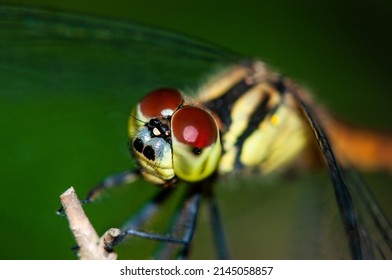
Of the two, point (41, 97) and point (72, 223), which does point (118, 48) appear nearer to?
point (41, 97)

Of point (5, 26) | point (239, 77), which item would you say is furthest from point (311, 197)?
point (5, 26)

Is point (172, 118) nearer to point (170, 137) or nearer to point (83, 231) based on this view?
point (170, 137)

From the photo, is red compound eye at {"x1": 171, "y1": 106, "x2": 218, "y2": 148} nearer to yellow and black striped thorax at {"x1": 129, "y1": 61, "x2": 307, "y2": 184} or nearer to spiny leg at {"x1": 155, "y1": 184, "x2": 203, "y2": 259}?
yellow and black striped thorax at {"x1": 129, "y1": 61, "x2": 307, "y2": 184}

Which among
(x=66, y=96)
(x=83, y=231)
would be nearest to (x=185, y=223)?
(x=83, y=231)

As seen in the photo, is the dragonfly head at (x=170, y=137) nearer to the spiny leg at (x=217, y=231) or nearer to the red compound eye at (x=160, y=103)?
the red compound eye at (x=160, y=103)

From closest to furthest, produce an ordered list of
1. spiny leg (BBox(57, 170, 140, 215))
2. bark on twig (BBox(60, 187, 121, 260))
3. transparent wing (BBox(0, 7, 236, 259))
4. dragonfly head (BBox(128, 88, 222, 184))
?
bark on twig (BBox(60, 187, 121, 260)), dragonfly head (BBox(128, 88, 222, 184)), spiny leg (BBox(57, 170, 140, 215)), transparent wing (BBox(0, 7, 236, 259))

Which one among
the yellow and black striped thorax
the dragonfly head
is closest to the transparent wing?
the yellow and black striped thorax

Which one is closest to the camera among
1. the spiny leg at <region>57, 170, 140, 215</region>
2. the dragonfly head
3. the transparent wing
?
the dragonfly head

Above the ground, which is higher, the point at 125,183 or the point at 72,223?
the point at 125,183

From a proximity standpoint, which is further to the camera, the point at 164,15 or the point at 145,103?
the point at 164,15
